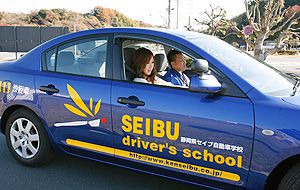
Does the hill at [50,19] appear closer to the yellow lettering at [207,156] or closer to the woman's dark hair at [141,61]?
the woman's dark hair at [141,61]

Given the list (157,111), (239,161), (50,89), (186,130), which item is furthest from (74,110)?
(239,161)

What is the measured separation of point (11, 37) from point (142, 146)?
3094 centimetres

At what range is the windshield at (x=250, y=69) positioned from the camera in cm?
253

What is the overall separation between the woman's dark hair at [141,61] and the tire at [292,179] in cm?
144

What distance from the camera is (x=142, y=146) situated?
2727mm

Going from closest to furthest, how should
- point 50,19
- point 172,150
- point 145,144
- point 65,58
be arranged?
1. point 172,150
2. point 145,144
3. point 65,58
4. point 50,19

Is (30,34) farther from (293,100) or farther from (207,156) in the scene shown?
(293,100)

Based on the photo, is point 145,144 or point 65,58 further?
point 65,58

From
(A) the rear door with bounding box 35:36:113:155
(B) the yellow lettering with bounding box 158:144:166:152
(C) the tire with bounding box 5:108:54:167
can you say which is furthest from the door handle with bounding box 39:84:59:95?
(B) the yellow lettering with bounding box 158:144:166:152

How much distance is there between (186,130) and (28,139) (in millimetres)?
1869

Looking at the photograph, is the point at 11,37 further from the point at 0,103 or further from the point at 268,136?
the point at 268,136

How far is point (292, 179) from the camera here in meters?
2.23

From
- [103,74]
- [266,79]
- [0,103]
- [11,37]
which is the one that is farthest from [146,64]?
[11,37]

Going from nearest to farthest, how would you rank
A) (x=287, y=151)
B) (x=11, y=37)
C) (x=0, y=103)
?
(x=287, y=151) < (x=0, y=103) < (x=11, y=37)
